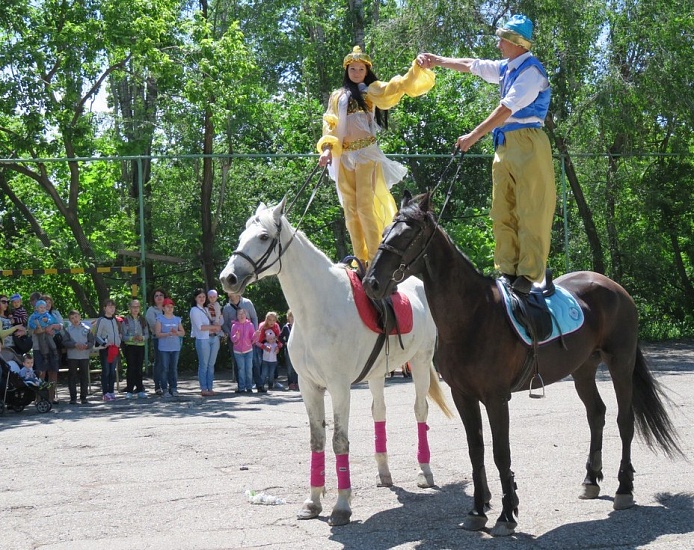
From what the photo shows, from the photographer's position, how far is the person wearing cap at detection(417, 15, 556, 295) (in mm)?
6340

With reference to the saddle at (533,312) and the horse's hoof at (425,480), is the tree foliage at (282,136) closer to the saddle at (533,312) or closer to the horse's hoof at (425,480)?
the horse's hoof at (425,480)

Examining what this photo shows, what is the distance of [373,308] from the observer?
7137mm

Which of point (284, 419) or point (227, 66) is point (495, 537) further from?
point (227, 66)

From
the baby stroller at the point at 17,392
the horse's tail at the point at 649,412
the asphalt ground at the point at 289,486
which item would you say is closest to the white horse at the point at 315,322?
the asphalt ground at the point at 289,486

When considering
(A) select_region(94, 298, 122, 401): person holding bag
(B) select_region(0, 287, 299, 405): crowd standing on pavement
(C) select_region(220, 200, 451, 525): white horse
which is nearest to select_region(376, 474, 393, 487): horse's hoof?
(C) select_region(220, 200, 451, 525): white horse

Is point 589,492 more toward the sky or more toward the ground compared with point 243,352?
more toward the ground

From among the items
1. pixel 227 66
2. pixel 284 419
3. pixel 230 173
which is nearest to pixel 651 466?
pixel 284 419

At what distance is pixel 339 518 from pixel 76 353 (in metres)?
9.42

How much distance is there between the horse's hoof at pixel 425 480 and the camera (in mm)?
7484

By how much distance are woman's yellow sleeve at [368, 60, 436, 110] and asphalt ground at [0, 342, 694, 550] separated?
327 cm

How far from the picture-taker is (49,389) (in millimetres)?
14633

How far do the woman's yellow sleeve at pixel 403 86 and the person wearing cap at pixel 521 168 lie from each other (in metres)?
1.09

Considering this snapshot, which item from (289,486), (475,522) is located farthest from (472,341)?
(289,486)

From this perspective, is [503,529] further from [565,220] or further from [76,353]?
[565,220]
